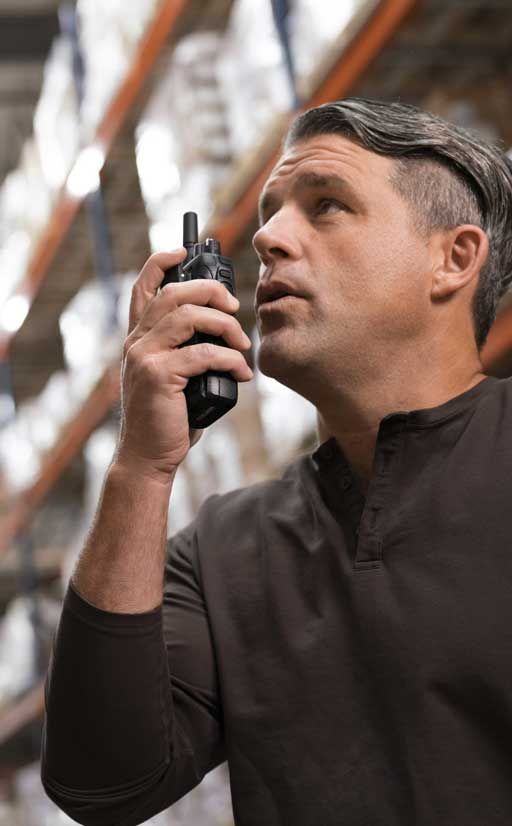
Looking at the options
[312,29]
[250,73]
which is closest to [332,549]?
[312,29]

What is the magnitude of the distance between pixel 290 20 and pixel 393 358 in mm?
2195

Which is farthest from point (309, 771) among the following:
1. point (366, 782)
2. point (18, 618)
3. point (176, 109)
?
point (18, 618)

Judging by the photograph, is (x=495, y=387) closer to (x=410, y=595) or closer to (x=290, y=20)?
(x=410, y=595)

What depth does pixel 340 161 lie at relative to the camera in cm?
137

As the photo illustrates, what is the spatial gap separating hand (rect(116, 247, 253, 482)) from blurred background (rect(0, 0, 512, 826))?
80cm

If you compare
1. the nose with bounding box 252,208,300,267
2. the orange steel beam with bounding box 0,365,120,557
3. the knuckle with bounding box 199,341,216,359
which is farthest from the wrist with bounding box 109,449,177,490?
the orange steel beam with bounding box 0,365,120,557

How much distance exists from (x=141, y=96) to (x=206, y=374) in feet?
11.3

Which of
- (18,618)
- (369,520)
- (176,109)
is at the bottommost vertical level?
(18,618)

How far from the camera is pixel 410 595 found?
1.14 m

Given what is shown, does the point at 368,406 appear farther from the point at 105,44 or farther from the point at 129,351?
the point at 105,44

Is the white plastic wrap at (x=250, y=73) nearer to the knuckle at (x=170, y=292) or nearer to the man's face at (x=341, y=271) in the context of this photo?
the man's face at (x=341, y=271)

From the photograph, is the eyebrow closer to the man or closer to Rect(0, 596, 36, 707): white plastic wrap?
the man

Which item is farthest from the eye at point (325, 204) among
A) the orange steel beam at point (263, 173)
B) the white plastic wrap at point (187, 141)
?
the white plastic wrap at point (187, 141)

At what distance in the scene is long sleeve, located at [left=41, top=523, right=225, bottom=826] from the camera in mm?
1138
